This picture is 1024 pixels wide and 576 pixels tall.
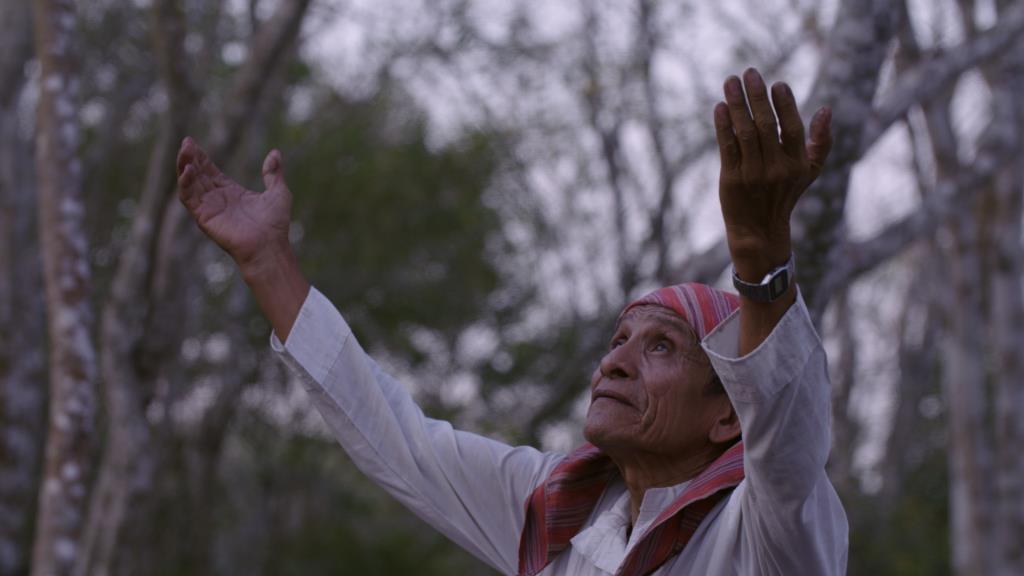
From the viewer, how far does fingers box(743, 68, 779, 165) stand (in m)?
1.69

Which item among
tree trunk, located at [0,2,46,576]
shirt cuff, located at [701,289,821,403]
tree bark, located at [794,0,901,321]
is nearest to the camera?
shirt cuff, located at [701,289,821,403]

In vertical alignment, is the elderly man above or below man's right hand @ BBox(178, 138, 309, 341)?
below

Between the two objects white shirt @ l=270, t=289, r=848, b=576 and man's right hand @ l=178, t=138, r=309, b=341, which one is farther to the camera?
man's right hand @ l=178, t=138, r=309, b=341

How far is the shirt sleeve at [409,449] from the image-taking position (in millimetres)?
2426

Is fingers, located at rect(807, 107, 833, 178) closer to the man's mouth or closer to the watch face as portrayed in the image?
the watch face

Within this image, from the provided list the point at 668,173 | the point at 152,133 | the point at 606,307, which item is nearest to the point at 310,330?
the point at 668,173

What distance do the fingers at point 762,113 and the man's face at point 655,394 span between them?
0.66m

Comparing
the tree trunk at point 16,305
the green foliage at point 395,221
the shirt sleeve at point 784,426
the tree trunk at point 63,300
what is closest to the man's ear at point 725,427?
the shirt sleeve at point 784,426

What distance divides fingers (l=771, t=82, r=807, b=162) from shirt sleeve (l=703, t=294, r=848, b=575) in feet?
0.70

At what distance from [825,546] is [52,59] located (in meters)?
4.49

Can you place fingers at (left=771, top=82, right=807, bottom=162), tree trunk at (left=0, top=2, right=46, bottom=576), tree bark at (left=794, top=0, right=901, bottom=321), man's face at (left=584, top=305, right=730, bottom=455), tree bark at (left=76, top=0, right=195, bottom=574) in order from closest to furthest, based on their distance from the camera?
fingers at (left=771, top=82, right=807, bottom=162), man's face at (left=584, top=305, right=730, bottom=455), tree bark at (left=794, top=0, right=901, bottom=321), tree bark at (left=76, top=0, right=195, bottom=574), tree trunk at (left=0, top=2, right=46, bottom=576)

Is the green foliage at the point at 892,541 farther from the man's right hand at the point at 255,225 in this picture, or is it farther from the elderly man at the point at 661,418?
the man's right hand at the point at 255,225

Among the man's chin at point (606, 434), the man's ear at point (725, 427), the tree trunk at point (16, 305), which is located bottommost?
the man's ear at point (725, 427)

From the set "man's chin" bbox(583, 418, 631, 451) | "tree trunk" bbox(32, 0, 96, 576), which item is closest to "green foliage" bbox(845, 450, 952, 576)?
"tree trunk" bbox(32, 0, 96, 576)
